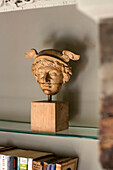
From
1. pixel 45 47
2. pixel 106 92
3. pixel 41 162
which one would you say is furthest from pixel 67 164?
pixel 106 92

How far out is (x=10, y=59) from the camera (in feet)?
4.57

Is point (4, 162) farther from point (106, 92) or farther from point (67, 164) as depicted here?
point (106, 92)

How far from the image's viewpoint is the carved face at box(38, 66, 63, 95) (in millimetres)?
1106

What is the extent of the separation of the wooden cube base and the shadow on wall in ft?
0.34

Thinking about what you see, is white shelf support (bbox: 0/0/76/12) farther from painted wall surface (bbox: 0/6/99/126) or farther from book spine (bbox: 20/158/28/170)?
Answer: book spine (bbox: 20/158/28/170)

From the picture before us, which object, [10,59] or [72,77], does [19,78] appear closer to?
[10,59]

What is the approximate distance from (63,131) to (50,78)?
0.70 feet

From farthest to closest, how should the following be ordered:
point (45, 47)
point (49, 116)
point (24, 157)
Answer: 1. point (45, 47)
2. point (24, 157)
3. point (49, 116)

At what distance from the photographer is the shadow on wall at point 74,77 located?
1221 mm

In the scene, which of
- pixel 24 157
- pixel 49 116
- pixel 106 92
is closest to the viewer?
pixel 106 92

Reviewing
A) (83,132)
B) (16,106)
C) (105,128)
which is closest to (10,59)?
(16,106)

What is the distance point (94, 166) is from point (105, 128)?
29.2 inches

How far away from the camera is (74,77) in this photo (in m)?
1.23

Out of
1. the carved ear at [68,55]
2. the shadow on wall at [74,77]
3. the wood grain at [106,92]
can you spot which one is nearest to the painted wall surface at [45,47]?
the shadow on wall at [74,77]
